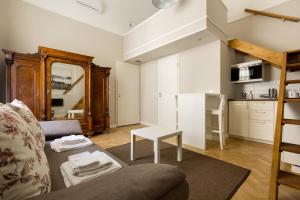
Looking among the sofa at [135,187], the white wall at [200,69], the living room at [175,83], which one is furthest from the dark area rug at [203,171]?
the white wall at [200,69]

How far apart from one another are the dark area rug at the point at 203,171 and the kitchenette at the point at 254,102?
4.80ft

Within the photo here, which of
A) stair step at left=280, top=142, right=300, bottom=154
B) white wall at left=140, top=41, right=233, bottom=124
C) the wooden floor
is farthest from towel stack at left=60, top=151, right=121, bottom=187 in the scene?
white wall at left=140, top=41, right=233, bottom=124

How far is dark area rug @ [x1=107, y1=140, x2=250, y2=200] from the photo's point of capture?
1419 millimetres

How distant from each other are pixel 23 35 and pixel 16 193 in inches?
147

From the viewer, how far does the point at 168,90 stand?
4.14m

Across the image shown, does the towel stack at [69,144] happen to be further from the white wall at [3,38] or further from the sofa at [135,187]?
the white wall at [3,38]

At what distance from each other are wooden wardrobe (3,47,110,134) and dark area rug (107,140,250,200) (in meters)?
1.32

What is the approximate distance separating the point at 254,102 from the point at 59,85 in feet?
13.5

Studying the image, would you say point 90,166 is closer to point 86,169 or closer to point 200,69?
point 86,169

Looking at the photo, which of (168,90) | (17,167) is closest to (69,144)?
(17,167)

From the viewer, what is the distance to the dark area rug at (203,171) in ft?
4.66

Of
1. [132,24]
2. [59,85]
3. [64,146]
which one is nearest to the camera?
[64,146]

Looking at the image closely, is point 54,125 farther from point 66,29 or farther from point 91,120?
point 66,29

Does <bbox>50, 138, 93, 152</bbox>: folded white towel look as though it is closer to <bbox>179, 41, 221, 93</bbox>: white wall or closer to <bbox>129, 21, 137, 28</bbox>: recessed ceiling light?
<bbox>179, 41, 221, 93</bbox>: white wall
